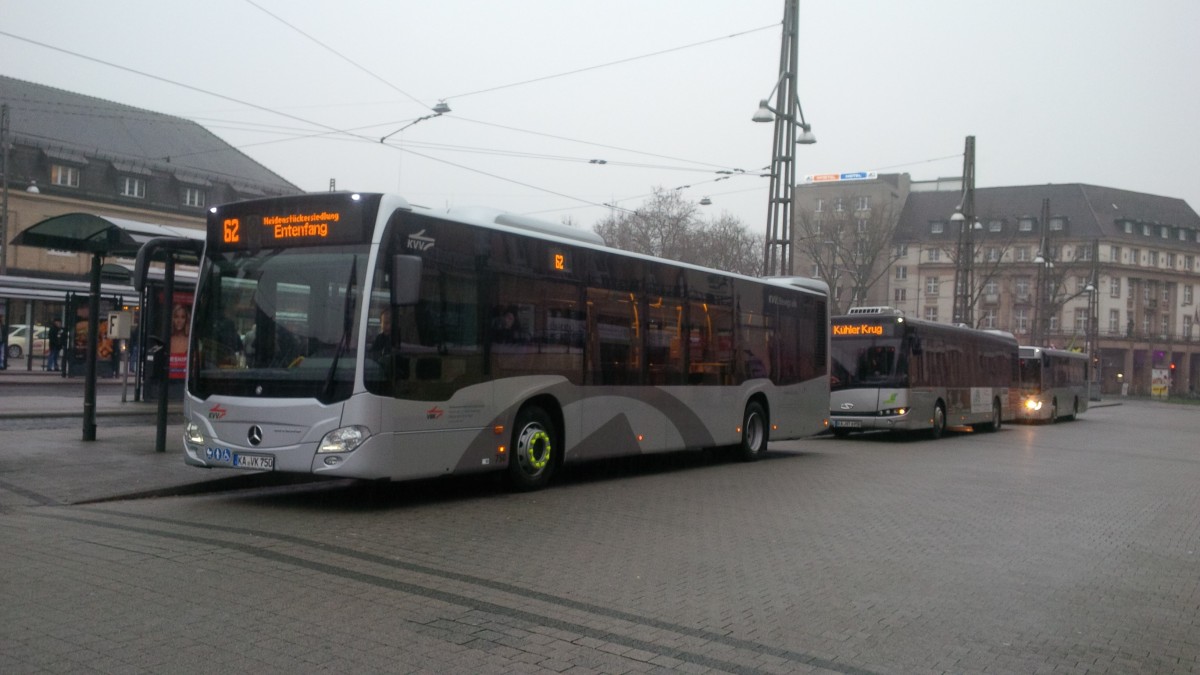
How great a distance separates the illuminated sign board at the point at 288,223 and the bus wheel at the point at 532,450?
3024 mm

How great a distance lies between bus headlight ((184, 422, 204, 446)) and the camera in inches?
435

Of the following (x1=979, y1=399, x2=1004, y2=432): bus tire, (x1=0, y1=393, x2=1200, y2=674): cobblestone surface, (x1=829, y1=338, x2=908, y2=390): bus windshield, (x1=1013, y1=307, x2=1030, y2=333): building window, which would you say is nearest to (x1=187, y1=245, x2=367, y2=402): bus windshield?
(x1=0, y1=393, x2=1200, y2=674): cobblestone surface

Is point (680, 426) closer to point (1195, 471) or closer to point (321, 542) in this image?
point (321, 542)

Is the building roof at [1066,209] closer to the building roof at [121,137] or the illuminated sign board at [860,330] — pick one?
the building roof at [121,137]

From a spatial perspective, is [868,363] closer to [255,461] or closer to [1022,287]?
[255,461]

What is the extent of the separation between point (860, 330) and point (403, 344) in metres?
16.6

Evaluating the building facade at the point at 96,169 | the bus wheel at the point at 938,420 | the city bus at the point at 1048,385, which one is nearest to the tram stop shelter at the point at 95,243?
the bus wheel at the point at 938,420

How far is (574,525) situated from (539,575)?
2500 millimetres

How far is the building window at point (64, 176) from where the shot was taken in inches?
2203

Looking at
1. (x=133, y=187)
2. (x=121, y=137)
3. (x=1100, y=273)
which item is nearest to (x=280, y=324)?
(x=133, y=187)

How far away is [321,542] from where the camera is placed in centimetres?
887

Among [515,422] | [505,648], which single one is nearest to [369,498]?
[515,422]

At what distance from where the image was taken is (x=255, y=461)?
10.6 metres

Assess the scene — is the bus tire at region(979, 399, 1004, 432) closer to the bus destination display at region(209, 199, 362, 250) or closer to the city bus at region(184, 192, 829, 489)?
the city bus at region(184, 192, 829, 489)
